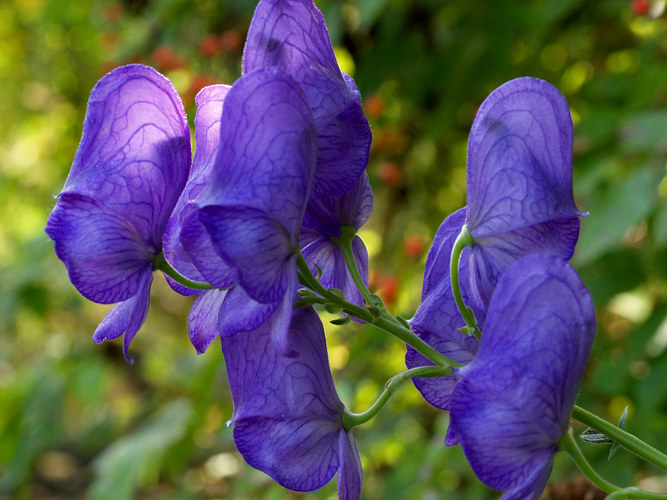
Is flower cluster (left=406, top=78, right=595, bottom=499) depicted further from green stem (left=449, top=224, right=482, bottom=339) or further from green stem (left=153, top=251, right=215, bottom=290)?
green stem (left=153, top=251, right=215, bottom=290)

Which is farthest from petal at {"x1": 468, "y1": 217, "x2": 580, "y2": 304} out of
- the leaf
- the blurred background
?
the leaf

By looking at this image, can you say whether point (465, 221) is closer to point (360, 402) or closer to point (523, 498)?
point (523, 498)

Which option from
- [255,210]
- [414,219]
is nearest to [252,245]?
[255,210]

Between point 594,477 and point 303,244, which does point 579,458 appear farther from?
point 303,244

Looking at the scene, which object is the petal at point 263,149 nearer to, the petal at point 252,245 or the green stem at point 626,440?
the petal at point 252,245

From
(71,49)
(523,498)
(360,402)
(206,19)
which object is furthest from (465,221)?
(71,49)

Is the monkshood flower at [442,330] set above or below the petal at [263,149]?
below

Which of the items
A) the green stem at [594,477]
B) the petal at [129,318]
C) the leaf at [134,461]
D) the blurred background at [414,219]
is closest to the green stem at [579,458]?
the green stem at [594,477]

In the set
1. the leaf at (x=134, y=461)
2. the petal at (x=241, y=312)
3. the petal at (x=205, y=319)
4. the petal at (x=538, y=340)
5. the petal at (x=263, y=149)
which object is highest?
the petal at (x=263, y=149)
